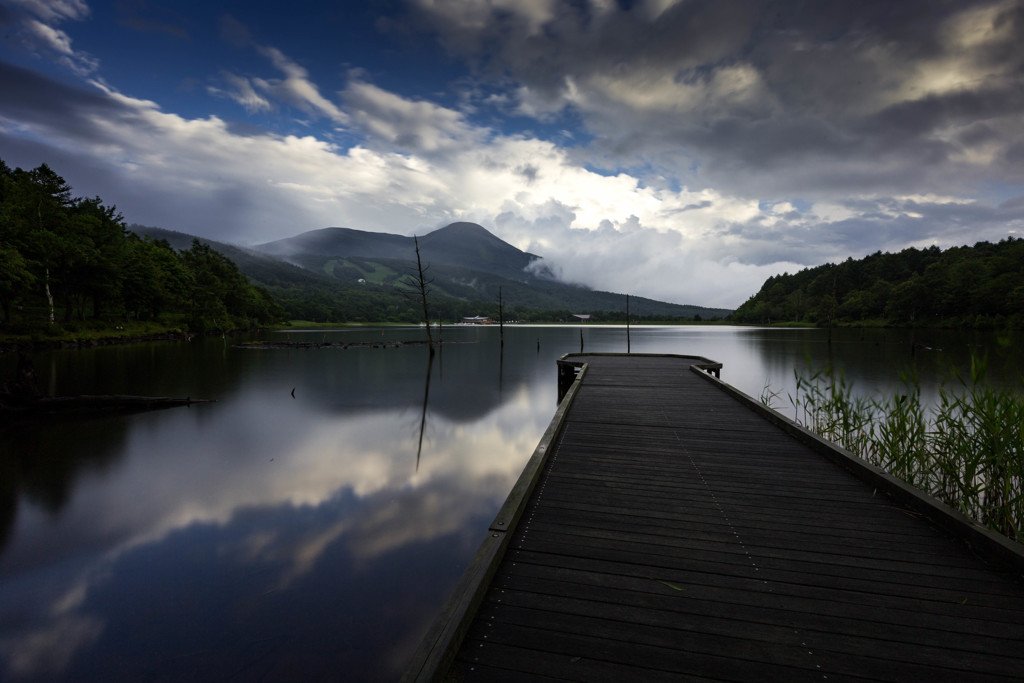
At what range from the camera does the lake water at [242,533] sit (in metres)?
3.83

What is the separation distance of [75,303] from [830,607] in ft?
197

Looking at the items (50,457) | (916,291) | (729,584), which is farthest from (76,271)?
(916,291)

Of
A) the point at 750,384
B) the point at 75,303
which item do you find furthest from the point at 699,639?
the point at 75,303

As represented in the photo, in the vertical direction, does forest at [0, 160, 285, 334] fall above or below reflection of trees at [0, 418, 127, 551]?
above

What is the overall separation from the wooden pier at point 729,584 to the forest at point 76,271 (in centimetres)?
3372

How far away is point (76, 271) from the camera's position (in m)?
33.9

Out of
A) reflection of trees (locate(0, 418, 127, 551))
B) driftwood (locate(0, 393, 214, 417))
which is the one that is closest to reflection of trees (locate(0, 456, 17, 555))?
reflection of trees (locate(0, 418, 127, 551))

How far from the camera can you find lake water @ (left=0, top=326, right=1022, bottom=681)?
3.83 metres

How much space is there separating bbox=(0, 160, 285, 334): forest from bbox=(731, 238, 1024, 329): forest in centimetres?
6789

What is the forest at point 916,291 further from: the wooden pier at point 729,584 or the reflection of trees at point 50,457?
the reflection of trees at point 50,457

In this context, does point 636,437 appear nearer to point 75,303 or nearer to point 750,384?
point 750,384

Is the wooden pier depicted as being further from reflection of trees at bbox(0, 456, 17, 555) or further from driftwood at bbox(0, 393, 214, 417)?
driftwood at bbox(0, 393, 214, 417)

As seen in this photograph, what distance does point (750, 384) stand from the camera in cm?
2039

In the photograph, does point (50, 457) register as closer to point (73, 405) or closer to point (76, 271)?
point (73, 405)
